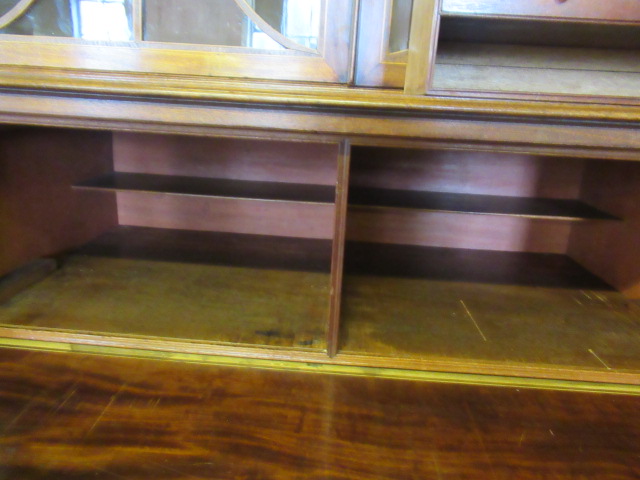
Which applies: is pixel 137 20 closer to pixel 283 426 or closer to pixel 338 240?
pixel 338 240

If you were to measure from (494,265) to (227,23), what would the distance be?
1.08 metres

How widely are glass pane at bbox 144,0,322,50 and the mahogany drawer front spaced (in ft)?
0.97

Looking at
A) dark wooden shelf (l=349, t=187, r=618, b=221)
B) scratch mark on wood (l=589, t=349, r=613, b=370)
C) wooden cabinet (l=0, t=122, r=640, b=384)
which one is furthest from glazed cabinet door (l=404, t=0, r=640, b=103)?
scratch mark on wood (l=589, t=349, r=613, b=370)

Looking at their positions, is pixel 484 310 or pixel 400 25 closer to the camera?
pixel 400 25

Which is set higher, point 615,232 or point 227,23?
point 227,23

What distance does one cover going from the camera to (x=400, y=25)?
938 mm

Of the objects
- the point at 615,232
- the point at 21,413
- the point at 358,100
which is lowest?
the point at 21,413

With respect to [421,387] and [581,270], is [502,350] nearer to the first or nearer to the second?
[421,387]

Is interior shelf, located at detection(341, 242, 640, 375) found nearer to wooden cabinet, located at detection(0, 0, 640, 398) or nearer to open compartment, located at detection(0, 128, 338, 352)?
wooden cabinet, located at detection(0, 0, 640, 398)

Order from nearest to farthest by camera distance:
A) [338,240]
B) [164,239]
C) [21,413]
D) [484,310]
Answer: [21,413], [338,240], [484,310], [164,239]

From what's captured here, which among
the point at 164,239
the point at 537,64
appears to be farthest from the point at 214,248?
the point at 537,64

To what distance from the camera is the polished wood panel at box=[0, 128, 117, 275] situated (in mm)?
1170

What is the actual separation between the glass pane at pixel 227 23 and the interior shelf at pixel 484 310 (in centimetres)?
66

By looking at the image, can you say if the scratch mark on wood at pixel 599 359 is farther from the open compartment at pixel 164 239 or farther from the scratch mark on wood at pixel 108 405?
the scratch mark on wood at pixel 108 405
